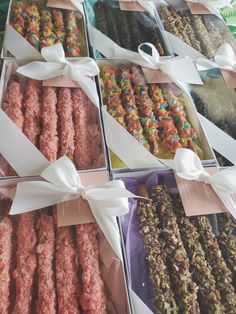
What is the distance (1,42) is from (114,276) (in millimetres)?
1224

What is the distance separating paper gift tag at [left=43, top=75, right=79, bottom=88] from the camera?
A: 1.44 m

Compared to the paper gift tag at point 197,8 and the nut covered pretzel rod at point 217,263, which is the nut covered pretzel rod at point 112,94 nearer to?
the nut covered pretzel rod at point 217,263

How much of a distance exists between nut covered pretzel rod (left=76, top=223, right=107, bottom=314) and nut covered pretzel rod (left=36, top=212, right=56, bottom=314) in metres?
0.08

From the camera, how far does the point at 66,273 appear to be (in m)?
0.99

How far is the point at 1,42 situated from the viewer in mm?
1705

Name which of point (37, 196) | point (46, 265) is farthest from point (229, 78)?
point (46, 265)

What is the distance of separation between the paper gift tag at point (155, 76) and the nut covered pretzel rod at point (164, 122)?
23mm

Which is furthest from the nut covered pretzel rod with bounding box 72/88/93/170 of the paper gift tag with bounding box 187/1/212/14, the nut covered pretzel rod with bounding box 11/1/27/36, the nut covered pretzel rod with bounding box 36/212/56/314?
the paper gift tag with bounding box 187/1/212/14

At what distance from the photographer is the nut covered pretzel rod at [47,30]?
163cm

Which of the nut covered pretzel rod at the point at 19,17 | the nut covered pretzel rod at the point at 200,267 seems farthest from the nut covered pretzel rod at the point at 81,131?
the nut covered pretzel rod at the point at 19,17

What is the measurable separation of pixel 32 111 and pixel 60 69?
22 cm

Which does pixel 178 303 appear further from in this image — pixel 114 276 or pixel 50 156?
pixel 50 156

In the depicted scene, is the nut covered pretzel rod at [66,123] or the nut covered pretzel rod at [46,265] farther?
the nut covered pretzel rod at [66,123]

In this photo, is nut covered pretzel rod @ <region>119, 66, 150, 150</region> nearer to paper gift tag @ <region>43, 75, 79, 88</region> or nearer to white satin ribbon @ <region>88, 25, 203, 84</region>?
white satin ribbon @ <region>88, 25, 203, 84</region>
